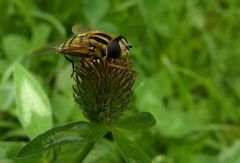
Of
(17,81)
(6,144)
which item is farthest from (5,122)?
(6,144)

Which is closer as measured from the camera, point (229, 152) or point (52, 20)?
point (229, 152)

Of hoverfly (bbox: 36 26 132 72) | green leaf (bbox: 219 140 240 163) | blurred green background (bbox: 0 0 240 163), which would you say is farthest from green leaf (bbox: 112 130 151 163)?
green leaf (bbox: 219 140 240 163)

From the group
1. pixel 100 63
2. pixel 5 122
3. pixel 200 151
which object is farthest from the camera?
pixel 200 151

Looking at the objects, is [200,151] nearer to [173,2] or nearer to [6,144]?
[173,2]

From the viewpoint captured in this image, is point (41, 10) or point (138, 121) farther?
point (41, 10)

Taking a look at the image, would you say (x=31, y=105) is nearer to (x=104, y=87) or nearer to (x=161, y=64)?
(x=104, y=87)

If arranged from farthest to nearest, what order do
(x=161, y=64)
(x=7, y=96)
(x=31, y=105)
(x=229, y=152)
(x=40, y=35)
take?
(x=161, y=64)
(x=40, y=35)
(x=229, y=152)
(x=7, y=96)
(x=31, y=105)

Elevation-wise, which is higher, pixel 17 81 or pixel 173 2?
pixel 173 2

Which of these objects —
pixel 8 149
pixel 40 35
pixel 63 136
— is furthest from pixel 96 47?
pixel 40 35
